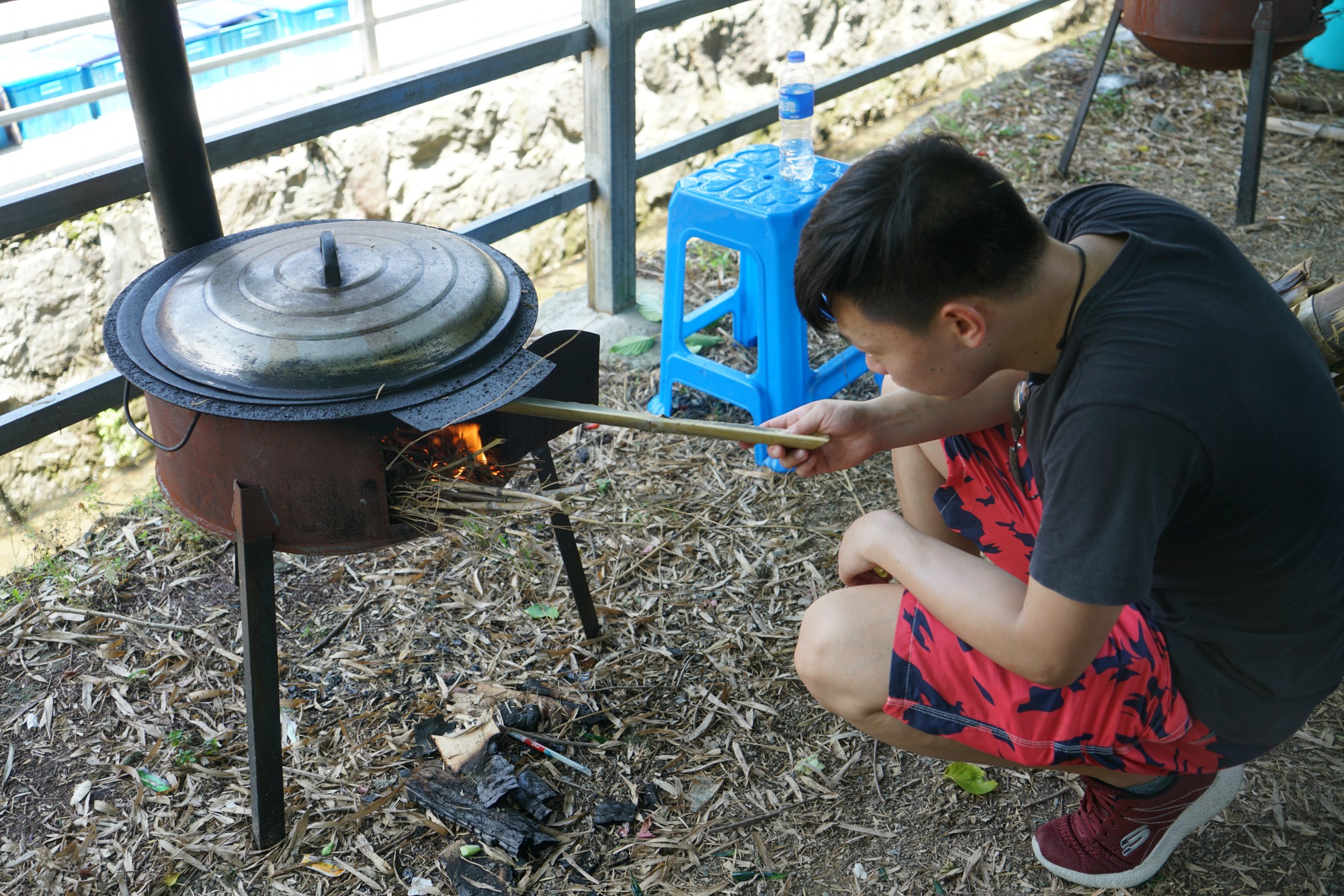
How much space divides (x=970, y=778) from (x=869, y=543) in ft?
2.40

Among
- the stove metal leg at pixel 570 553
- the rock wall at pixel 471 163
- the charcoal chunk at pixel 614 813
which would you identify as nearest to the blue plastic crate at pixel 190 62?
the rock wall at pixel 471 163

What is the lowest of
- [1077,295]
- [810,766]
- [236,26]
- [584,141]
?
[810,766]

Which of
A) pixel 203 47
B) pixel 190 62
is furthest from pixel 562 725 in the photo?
pixel 203 47

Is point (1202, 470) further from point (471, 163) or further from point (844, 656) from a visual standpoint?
point (471, 163)

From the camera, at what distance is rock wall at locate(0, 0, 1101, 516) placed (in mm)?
3760

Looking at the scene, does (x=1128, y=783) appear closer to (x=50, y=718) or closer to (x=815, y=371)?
(x=815, y=371)

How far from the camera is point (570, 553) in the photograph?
2.55 meters

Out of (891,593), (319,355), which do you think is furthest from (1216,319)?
(319,355)

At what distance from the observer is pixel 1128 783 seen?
194cm

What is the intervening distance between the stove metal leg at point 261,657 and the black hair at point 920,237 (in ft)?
3.62

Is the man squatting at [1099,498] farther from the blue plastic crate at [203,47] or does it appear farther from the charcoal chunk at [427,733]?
the blue plastic crate at [203,47]

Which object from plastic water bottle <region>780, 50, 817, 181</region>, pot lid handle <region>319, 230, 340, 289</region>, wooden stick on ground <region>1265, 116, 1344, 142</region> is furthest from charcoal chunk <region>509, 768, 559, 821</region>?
wooden stick on ground <region>1265, 116, 1344, 142</region>

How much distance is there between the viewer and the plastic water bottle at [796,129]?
3293 mm

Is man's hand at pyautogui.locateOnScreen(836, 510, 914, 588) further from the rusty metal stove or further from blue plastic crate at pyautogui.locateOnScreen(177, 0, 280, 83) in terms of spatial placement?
blue plastic crate at pyautogui.locateOnScreen(177, 0, 280, 83)
